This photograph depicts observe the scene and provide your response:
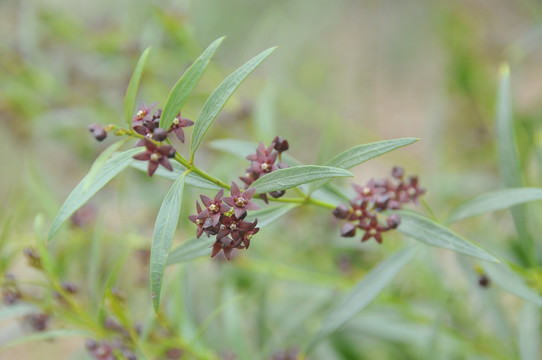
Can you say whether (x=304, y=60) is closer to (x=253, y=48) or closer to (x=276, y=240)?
(x=253, y=48)

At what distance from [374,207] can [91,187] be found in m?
0.40

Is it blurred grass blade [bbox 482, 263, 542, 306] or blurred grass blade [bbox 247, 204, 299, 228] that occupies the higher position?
blurred grass blade [bbox 482, 263, 542, 306]

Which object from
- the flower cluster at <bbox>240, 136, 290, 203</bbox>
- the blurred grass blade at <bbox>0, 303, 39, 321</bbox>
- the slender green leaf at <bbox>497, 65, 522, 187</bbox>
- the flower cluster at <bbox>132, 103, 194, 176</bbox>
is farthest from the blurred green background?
the flower cluster at <bbox>132, 103, 194, 176</bbox>

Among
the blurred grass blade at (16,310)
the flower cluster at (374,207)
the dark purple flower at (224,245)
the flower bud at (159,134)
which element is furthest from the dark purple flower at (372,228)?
the blurred grass blade at (16,310)

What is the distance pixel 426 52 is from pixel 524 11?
55 centimetres

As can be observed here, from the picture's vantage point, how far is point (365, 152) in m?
0.71

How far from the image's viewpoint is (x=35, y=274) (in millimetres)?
2375

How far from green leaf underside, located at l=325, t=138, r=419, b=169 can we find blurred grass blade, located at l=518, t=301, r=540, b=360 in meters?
0.51

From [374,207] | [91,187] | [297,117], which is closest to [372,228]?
[374,207]

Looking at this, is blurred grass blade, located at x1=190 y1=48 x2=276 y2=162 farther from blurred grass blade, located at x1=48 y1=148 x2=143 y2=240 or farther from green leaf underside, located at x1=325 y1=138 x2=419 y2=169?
green leaf underside, located at x1=325 y1=138 x2=419 y2=169

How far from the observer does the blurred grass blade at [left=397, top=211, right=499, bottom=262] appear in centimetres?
70

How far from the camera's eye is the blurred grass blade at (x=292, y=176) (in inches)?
25.0

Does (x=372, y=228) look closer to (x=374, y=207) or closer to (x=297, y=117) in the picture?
(x=374, y=207)

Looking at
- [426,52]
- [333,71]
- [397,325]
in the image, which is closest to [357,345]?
[397,325]
